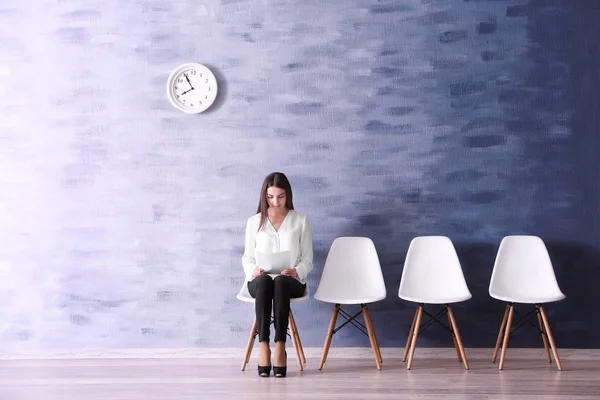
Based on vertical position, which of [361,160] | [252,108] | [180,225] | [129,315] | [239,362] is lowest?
[239,362]

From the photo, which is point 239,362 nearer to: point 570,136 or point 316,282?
point 316,282

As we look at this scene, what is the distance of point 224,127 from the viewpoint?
3.57 meters

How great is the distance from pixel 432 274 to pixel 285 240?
0.89m

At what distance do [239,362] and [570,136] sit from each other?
2390mm

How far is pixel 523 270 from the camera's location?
11.1ft

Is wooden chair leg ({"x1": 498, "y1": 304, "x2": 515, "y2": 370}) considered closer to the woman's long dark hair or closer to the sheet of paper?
the sheet of paper

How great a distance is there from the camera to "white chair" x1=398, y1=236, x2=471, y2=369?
10.9 feet

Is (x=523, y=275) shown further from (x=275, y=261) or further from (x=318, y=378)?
(x=275, y=261)

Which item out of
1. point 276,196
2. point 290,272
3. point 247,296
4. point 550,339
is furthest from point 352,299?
point 550,339

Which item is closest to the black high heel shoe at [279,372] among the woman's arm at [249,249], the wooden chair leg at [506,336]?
the woman's arm at [249,249]

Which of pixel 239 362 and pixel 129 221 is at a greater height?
pixel 129 221

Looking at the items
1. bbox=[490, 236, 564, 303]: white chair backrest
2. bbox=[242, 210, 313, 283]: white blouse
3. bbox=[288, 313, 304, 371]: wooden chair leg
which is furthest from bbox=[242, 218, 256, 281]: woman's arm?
bbox=[490, 236, 564, 303]: white chair backrest

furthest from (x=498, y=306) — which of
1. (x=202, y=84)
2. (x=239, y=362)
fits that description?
(x=202, y=84)

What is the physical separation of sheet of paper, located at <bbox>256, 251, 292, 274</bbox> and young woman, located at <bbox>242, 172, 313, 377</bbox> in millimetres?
20
